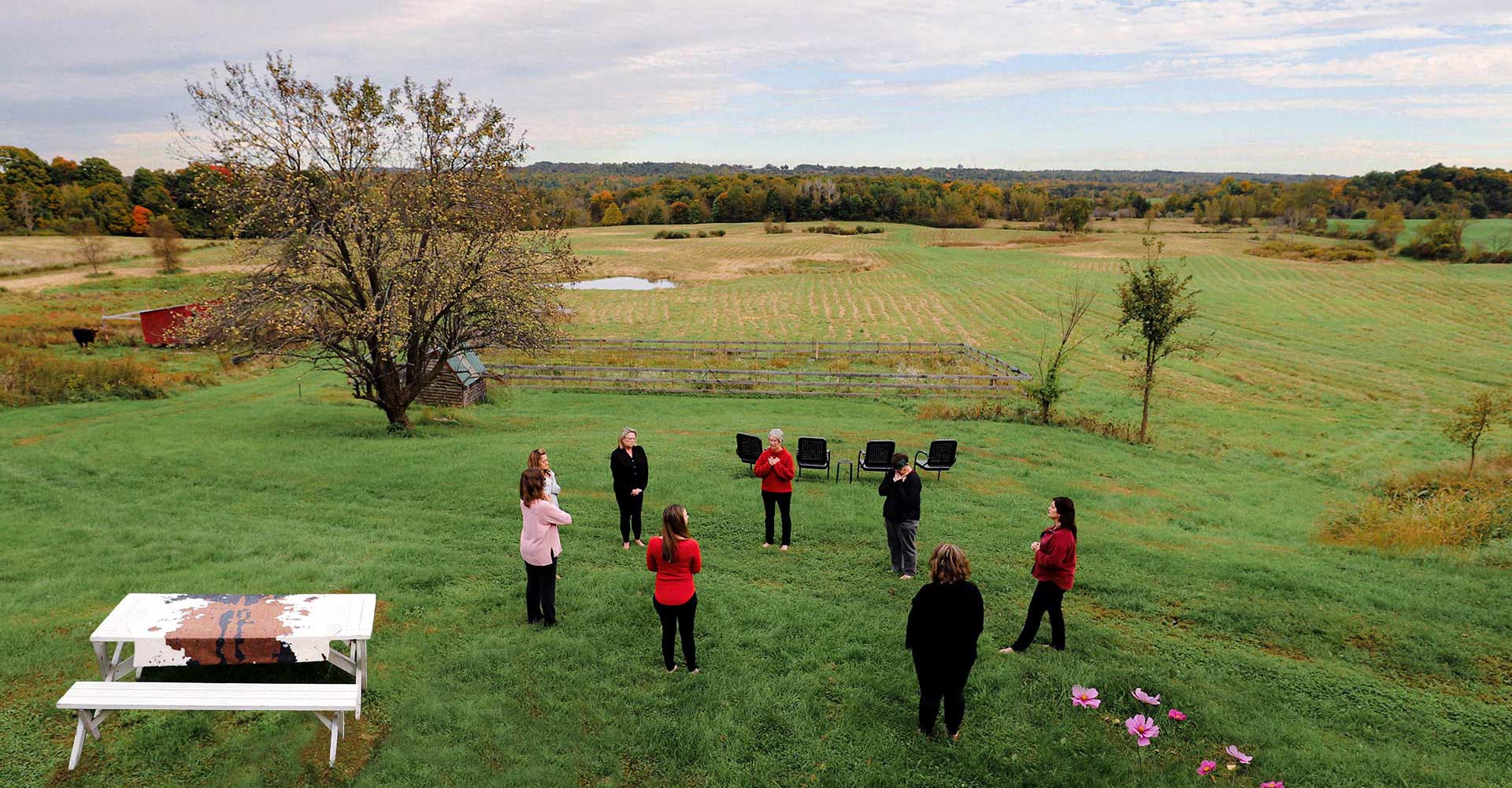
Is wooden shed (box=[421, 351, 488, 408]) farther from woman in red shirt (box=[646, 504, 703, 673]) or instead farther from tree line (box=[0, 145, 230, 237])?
tree line (box=[0, 145, 230, 237])

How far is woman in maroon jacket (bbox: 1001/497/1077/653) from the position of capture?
23.7ft

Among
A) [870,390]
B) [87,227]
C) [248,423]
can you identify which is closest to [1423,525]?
[870,390]

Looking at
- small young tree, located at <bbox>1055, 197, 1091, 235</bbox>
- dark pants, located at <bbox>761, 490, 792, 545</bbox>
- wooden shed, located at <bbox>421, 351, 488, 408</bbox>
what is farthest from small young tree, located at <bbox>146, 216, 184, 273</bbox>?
small young tree, located at <bbox>1055, 197, 1091, 235</bbox>

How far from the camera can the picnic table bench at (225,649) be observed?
561cm

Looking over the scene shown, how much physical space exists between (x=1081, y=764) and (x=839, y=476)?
9.21 m

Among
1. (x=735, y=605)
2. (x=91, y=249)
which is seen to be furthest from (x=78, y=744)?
(x=91, y=249)

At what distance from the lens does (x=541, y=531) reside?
7.64 metres

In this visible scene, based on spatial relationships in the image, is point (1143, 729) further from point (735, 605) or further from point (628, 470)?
point (628, 470)

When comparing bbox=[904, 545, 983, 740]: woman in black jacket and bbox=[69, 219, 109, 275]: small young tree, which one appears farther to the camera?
bbox=[69, 219, 109, 275]: small young tree

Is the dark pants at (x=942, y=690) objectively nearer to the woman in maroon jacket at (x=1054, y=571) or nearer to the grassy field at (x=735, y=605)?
the grassy field at (x=735, y=605)

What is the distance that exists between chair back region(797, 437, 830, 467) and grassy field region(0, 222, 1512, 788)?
1.36 feet

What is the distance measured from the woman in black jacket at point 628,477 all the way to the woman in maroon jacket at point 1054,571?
4.97m

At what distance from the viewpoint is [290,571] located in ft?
30.3

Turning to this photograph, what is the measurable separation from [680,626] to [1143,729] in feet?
12.9
